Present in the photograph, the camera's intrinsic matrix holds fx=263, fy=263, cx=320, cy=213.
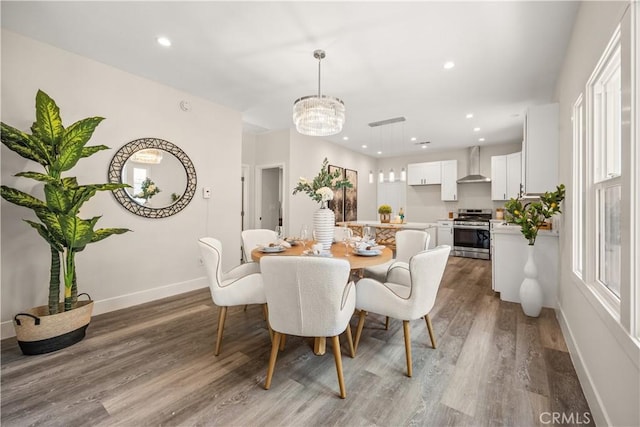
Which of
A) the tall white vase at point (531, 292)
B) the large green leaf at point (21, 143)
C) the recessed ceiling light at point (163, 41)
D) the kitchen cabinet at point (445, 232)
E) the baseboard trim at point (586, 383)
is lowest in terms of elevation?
the baseboard trim at point (586, 383)

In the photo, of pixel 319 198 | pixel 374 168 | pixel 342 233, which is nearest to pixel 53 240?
pixel 319 198

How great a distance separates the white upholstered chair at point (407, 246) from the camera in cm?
280

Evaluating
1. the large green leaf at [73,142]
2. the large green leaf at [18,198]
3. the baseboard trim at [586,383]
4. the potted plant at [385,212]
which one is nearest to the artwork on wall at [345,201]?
the potted plant at [385,212]

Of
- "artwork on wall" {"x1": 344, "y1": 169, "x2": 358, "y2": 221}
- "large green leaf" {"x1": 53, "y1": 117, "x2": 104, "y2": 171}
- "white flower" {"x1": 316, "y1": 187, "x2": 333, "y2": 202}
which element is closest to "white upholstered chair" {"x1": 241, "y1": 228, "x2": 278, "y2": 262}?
"white flower" {"x1": 316, "y1": 187, "x2": 333, "y2": 202}

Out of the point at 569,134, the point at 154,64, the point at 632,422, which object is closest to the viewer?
the point at 632,422

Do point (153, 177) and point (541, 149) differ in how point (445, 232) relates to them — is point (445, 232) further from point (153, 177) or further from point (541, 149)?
point (153, 177)

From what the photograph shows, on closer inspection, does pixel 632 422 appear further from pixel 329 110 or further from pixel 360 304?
pixel 329 110

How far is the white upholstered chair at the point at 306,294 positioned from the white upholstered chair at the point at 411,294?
38cm

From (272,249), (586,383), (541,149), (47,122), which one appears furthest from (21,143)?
(541,149)

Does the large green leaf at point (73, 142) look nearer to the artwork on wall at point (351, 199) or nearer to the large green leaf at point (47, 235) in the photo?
the large green leaf at point (47, 235)

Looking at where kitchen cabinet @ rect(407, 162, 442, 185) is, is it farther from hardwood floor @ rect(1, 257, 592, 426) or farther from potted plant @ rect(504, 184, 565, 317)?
hardwood floor @ rect(1, 257, 592, 426)

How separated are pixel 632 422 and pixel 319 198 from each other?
219cm

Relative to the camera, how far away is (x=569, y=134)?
7.66ft

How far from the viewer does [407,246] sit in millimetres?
3039
